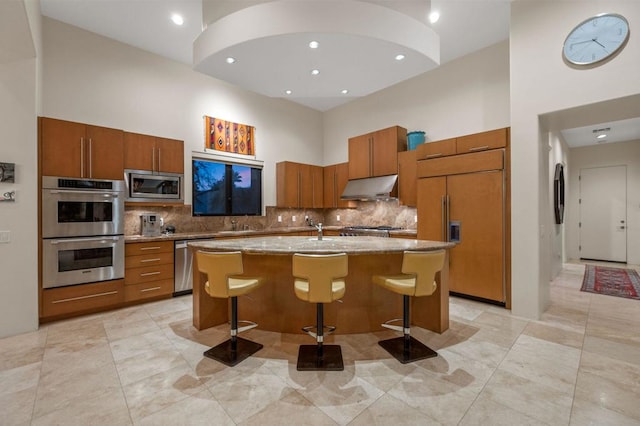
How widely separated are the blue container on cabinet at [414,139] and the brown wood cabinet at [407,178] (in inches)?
8.8

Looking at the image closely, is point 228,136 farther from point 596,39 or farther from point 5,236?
point 596,39

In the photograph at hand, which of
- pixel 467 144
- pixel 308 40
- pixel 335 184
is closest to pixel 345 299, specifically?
pixel 308 40

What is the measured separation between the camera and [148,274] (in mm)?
4180

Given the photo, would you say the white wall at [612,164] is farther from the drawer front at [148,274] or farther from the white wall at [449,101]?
the drawer front at [148,274]

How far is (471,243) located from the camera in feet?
13.7

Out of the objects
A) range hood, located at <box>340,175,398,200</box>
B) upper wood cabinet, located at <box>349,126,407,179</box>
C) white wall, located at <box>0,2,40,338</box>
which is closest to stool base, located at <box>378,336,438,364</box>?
range hood, located at <box>340,175,398,200</box>

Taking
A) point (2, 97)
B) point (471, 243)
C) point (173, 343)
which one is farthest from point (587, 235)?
point (2, 97)

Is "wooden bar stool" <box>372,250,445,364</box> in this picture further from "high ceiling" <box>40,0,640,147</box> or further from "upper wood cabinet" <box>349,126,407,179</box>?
"upper wood cabinet" <box>349,126,407,179</box>

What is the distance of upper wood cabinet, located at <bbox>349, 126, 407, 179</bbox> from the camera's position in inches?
217

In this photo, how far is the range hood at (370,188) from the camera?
543 centimetres

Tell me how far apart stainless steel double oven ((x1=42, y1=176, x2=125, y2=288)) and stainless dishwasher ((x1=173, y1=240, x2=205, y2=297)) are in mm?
704

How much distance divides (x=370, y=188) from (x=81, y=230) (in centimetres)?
458

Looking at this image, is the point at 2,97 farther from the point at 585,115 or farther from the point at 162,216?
the point at 585,115

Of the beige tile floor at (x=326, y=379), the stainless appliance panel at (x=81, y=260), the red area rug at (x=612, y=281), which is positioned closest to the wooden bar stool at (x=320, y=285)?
the beige tile floor at (x=326, y=379)
